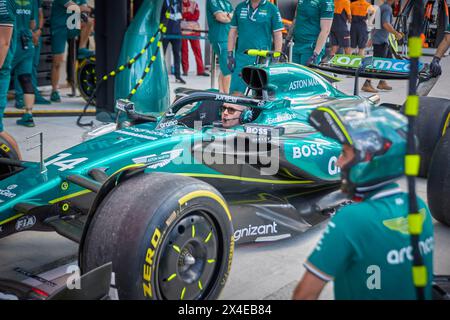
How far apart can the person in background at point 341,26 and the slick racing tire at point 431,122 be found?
6600 mm

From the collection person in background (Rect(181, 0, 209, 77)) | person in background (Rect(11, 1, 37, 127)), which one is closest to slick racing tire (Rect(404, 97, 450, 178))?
person in background (Rect(11, 1, 37, 127))

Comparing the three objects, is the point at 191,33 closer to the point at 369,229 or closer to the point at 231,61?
the point at 231,61

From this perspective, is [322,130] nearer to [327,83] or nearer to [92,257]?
[92,257]

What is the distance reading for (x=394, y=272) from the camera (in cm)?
224

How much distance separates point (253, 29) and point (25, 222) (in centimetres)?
474

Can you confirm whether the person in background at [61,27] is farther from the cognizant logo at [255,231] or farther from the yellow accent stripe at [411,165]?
the yellow accent stripe at [411,165]

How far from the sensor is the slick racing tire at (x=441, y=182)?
15.8 feet

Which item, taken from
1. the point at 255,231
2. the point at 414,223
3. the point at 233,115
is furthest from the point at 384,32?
the point at 414,223

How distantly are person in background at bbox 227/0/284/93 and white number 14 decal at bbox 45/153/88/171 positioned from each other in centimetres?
365

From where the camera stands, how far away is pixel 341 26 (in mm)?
12523

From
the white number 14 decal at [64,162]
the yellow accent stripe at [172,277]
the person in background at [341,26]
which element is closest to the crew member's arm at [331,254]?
the yellow accent stripe at [172,277]

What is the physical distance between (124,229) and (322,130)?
1.18 m

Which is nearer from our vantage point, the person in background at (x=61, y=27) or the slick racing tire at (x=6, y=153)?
the slick racing tire at (x=6, y=153)

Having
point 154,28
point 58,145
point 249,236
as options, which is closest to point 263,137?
point 249,236
